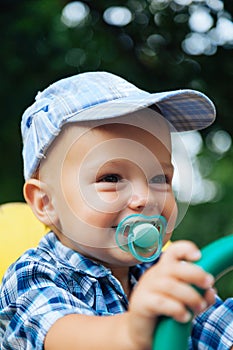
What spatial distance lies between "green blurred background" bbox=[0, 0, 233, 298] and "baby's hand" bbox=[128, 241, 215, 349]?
1710 millimetres

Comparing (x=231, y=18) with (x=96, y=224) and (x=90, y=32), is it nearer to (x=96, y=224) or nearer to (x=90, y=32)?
(x=90, y=32)

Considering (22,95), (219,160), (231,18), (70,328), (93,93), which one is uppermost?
(93,93)

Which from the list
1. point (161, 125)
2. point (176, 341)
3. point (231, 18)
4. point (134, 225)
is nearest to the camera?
point (176, 341)

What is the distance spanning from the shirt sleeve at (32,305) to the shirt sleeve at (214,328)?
0.22 m

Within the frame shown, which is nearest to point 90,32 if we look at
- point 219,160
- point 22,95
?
point 22,95

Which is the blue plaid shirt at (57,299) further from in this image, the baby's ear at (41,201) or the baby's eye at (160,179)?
the baby's eye at (160,179)

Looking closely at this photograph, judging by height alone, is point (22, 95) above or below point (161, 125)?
below

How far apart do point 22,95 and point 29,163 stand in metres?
1.32

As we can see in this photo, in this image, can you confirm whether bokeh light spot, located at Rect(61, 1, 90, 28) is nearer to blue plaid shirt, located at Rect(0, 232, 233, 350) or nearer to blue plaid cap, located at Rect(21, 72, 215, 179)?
blue plaid cap, located at Rect(21, 72, 215, 179)

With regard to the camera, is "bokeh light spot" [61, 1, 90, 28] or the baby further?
"bokeh light spot" [61, 1, 90, 28]

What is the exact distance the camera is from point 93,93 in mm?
994

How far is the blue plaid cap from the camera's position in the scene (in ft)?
3.14

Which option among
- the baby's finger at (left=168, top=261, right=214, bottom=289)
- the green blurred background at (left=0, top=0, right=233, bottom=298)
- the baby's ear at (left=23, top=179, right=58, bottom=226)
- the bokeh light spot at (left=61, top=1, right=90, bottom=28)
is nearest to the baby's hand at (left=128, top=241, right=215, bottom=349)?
the baby's finger at (left=168, top=261, right=214, bottom=289)

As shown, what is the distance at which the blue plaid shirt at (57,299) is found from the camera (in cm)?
85
